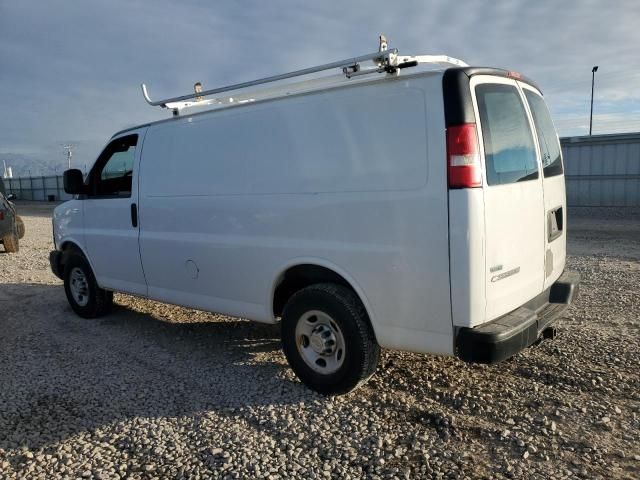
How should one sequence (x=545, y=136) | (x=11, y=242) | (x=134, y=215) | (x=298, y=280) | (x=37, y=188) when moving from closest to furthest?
(x=545, y=136), (x=298, y=280), (x=134, y=215), (x=11, y=242), (x=37, y=188)

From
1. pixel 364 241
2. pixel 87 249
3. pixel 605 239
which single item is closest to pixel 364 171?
pixel 364 241

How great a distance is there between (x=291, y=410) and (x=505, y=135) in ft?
7.82

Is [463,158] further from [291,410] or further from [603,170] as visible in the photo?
[603,170]

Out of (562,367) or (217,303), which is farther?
(217,303)

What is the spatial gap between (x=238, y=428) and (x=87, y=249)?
353 cm

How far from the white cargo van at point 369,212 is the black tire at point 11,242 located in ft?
27.0

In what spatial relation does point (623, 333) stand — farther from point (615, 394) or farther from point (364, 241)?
point (364, 241)

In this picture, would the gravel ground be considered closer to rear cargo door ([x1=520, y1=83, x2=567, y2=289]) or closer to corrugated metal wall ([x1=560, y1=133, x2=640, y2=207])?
rear cargo door ([x1=520, y1=83, x2=567, y2=289])

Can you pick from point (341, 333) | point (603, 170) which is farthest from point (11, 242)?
point (603, 170)

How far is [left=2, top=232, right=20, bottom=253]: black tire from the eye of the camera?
37.7 feet

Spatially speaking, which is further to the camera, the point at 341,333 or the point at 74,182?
the point at 74,182

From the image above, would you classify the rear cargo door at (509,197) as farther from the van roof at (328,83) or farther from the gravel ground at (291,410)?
the gravel ground at (291,410)

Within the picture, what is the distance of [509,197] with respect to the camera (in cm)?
336

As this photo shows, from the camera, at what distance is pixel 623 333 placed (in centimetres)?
504
